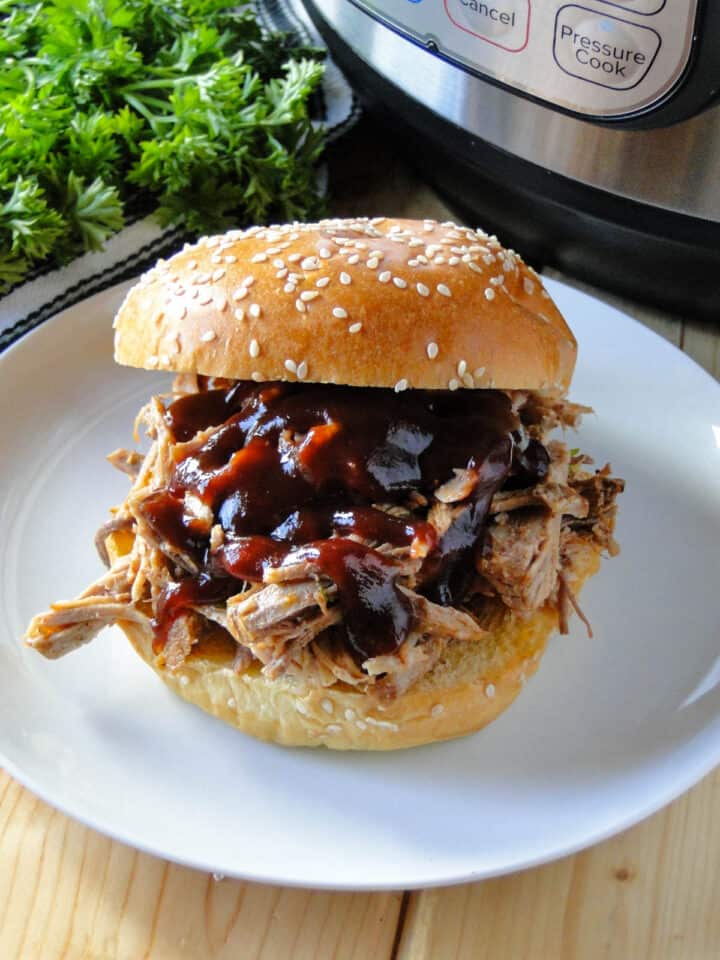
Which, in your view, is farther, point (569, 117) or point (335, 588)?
point (569, 117)

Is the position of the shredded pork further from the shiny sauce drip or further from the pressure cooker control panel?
the pressure cooker control panel

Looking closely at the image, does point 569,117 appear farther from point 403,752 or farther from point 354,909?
point 354,909

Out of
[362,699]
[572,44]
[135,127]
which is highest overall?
[572,44]

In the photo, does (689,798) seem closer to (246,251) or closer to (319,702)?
(319,702)

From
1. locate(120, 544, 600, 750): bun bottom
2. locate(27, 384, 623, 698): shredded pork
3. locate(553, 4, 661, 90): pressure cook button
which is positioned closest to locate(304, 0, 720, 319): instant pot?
locate(553, 4, 661, 90): pressure cook button

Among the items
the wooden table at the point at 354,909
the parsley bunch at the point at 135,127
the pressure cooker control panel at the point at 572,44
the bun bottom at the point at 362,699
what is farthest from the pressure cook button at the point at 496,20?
the wooden table at the point at 354,909

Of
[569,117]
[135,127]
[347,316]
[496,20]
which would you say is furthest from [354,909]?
[135,127]

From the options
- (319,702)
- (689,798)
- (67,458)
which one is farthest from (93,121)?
(689,798)
